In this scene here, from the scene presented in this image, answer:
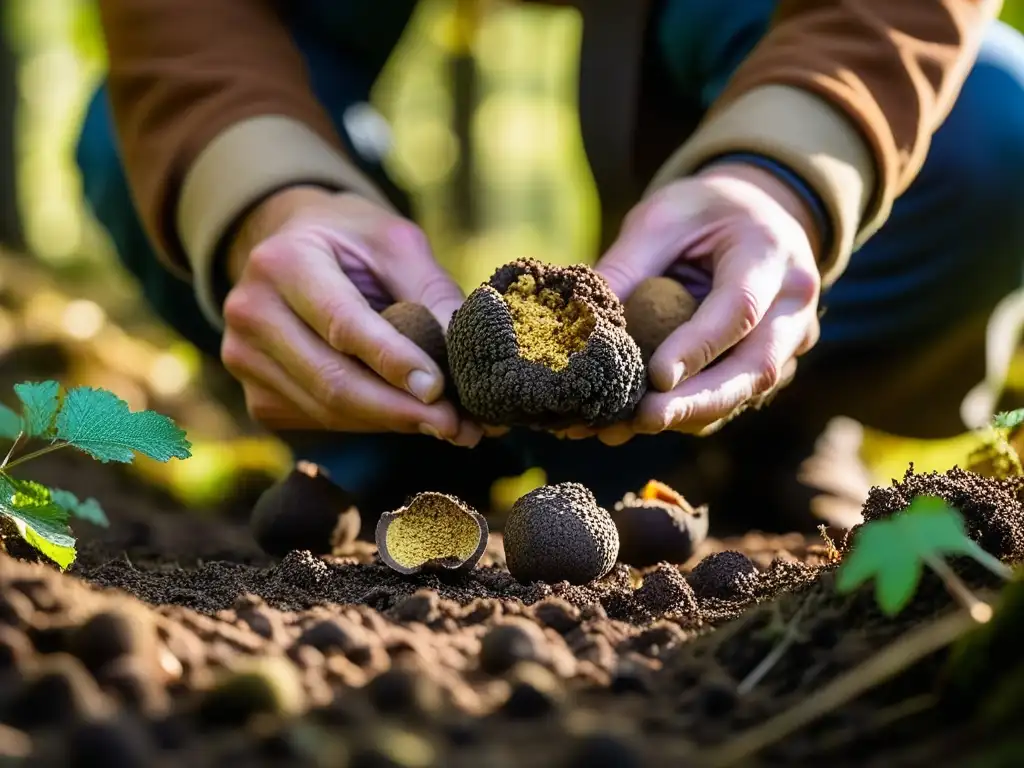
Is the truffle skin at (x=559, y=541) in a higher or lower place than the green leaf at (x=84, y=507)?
higher

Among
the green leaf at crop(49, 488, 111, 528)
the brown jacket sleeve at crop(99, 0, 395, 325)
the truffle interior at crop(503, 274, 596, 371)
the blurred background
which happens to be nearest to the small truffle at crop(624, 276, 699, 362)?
the truffle interior at crop(503, 274, 596, 371)

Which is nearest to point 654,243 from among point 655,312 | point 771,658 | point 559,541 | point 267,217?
point 655,312

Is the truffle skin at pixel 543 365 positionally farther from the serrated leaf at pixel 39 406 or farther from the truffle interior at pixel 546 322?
the serrated leaf at pixel 39 406

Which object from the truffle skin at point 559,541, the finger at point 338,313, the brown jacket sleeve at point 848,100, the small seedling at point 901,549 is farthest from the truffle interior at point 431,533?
the small seedling at point 901,549

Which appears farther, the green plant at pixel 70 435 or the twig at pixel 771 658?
the green plant at pixel 70 435

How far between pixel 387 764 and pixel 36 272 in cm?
540

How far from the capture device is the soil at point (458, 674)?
849mm

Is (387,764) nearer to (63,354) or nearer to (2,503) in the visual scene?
(2,503)

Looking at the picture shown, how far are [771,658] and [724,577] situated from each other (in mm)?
600

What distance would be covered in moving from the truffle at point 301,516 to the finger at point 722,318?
28.3 inches

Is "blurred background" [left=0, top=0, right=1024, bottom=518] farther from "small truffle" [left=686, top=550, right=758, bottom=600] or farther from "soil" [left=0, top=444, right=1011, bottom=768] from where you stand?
"soil" [left=0, top=444, right=1011, bottom=768]

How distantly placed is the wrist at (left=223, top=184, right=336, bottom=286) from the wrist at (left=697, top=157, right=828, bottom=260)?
0.78m

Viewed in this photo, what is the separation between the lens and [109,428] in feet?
4.95

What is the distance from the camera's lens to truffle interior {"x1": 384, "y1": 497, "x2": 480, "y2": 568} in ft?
5.93
